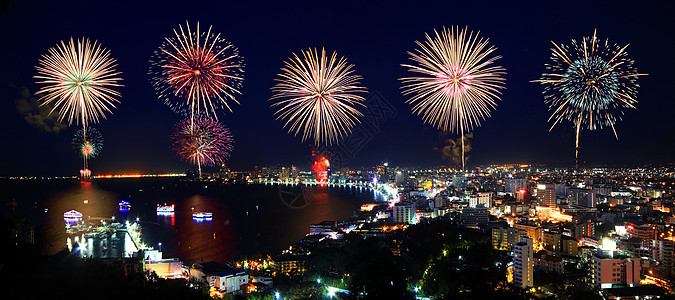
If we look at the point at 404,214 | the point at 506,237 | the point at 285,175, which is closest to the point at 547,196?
the point at 404,214

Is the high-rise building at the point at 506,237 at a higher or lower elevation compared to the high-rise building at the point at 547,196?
lower

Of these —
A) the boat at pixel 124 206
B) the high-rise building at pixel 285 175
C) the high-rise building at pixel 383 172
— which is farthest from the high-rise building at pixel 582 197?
the high-rise building at pixel 285 175

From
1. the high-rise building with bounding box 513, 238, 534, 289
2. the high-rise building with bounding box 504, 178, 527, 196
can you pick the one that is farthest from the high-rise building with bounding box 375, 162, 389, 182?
the high-rise building with bounding box 513, 238, 534, 289

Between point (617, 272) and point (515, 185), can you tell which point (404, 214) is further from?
point (515, 185)

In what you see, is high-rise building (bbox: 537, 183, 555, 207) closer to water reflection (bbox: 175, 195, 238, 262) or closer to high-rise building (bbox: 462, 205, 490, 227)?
high-rise building (bbox: 462, 205, 490, 227)

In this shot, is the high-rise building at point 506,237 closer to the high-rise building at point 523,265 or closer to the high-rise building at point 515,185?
the high-rise building at point 523,265

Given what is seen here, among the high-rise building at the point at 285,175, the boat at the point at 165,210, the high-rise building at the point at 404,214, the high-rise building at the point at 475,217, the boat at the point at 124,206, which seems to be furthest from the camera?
the high-rise building at the point at 285,175
